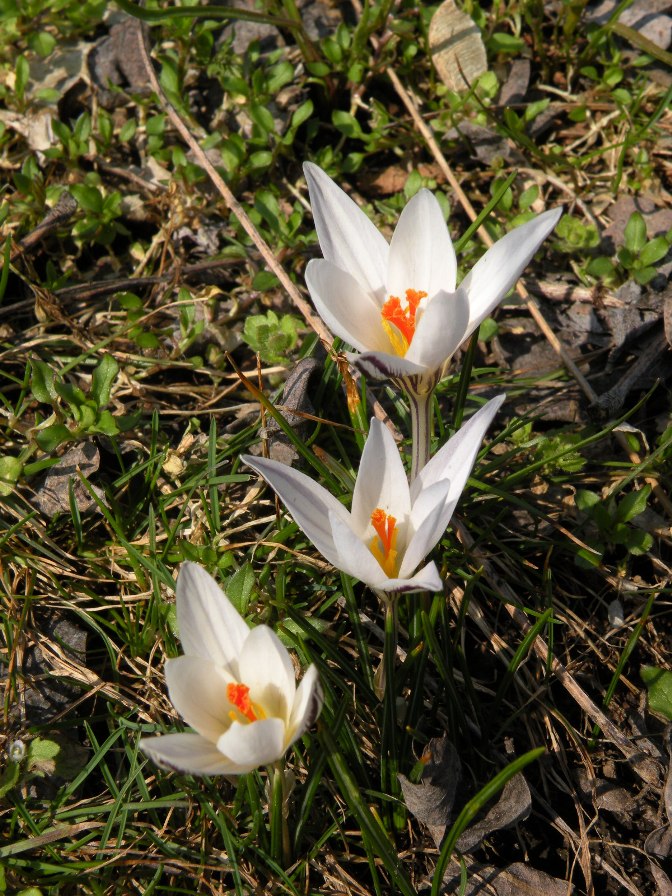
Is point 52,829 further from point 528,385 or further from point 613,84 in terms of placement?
point 613,84

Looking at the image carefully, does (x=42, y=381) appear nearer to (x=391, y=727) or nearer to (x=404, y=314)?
(x=404, y=314)

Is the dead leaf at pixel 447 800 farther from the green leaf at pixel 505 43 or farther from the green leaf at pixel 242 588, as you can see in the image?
the green leaf at pixel 505 43

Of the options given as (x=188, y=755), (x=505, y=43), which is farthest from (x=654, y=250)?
(x=188, y=755)

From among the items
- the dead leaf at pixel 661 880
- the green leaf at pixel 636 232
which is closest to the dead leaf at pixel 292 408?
the green leaf at pixel 636 232

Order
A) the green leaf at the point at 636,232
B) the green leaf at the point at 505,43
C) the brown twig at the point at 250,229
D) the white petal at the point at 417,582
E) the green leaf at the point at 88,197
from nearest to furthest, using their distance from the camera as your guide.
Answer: the white petal at the point at 417,582 < the brown twig at the point at 250,229 < the green leaf at the point at 636,232 < the green leaf at the point at 88,197 < the green leaf at the point at 505,43

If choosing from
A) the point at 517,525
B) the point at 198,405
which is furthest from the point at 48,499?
the point at 517,525
